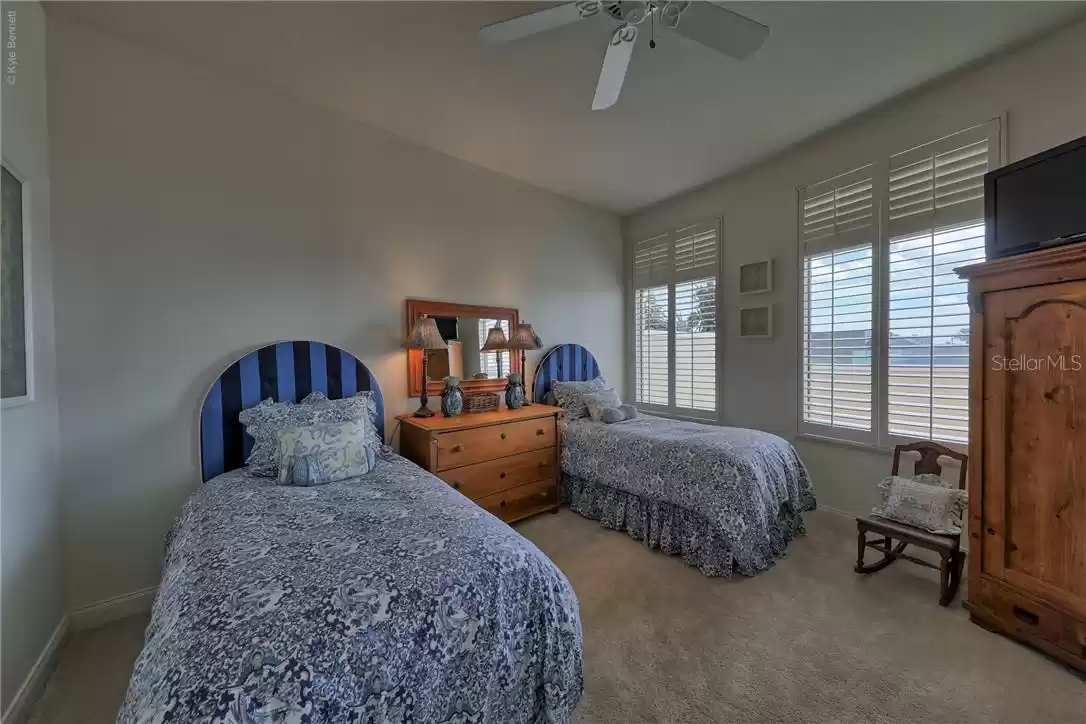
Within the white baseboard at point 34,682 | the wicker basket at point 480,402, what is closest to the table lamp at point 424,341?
the wicker basket at point 480,402

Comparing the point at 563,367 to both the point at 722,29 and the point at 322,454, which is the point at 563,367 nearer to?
the point at 322,454

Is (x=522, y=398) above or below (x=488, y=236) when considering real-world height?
below

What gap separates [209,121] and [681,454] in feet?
11.1

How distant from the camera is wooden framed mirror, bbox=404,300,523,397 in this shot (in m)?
3.09

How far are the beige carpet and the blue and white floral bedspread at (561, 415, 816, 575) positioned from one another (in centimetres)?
19

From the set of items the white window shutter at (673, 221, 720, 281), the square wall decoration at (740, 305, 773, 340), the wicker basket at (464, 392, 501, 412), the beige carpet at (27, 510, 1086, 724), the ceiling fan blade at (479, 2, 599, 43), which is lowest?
the beige carpet at (27, 510, 1086, 724)

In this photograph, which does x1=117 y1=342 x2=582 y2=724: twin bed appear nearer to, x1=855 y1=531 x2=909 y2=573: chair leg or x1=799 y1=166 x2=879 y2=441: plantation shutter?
x1=855 y1=531 x2=909 y2=573: chair leg

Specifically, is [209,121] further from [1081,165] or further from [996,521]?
[996,521]

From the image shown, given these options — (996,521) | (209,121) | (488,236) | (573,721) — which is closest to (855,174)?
(996,521)

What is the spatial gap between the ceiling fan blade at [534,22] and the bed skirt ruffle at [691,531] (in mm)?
2568

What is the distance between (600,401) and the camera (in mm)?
3514

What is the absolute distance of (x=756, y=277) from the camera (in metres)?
3.54

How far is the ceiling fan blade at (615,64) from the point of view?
161cm

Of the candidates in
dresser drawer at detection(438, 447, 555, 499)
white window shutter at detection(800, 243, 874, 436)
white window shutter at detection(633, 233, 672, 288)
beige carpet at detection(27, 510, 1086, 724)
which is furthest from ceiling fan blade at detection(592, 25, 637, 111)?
beige carpet at detection(27, 510, 1086, 724)
